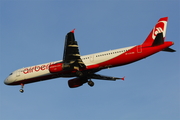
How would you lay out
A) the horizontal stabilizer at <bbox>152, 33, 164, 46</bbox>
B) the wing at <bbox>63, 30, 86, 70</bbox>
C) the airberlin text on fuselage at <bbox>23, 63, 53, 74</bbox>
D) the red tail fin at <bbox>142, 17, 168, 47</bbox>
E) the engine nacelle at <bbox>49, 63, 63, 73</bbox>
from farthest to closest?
the airberlin text on fuselage at <bbox>23, 63, 53, 74</bbox>, the engine nacelle at <bbox>49, 63, 63, 73</bbox>, the red tail fin at <bbox>142, 17, 168, 47</bbox>, the wing at <bbox>63, 30, 86, 70</bbox>, the horizontal stabilizer at <bbox>152, 33, 164, 46</bbox>

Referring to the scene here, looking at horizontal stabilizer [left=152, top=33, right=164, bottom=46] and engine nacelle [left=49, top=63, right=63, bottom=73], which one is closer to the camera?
horizontal stabilizer [left=152, top=33, right=164, bottom=46]

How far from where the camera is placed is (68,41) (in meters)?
31.6

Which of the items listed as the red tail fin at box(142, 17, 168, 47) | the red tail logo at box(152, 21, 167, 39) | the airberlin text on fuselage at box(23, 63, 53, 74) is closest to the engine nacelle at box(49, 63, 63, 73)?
the airberlin text on fuselage at box(23, 63, 53, 74)

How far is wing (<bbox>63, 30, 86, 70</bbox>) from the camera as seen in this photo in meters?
31.3

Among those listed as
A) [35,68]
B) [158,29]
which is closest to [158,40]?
[158,29]

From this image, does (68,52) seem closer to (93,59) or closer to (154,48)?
(93,59)

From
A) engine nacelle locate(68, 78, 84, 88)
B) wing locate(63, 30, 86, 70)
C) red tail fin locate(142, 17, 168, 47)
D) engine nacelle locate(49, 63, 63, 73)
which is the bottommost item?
engine nacelle locate(68, 78, 84, 88)

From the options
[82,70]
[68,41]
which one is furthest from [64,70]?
[68,41]

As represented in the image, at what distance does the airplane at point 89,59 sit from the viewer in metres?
31.9

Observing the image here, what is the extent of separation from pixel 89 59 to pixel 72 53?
110 inches

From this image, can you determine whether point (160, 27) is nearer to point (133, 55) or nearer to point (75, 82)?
point (133, 55)

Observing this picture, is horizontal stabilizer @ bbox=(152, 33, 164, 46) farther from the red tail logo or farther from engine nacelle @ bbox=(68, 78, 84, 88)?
engine nacelle @ bbox=(68, 78, 84, 88)

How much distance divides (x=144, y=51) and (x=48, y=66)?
1212cm

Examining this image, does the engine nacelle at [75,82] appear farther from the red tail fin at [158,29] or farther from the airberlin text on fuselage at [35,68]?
the red tail fin at [158,29]
